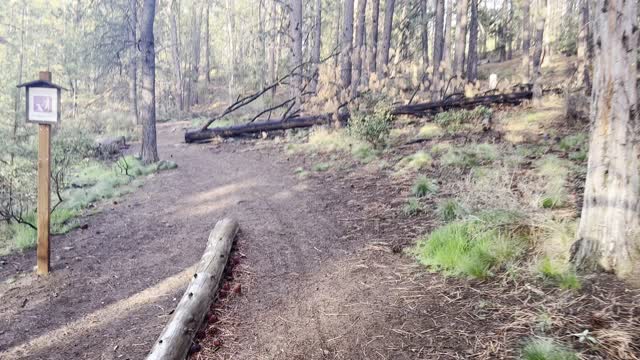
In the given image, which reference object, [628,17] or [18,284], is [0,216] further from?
[628,17]

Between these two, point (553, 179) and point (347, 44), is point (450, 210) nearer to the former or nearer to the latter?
point (553, 179)

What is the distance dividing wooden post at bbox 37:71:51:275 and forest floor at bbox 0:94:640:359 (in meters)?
0.30

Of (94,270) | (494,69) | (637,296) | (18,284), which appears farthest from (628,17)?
(494,69)

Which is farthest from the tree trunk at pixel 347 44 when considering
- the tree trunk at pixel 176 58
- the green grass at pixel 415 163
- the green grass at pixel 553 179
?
the tree trunk at pixel 176 58

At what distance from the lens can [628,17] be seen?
10.5 feet

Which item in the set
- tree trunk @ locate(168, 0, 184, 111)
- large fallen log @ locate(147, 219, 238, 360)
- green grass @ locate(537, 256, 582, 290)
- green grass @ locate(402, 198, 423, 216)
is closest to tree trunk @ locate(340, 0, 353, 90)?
green grass @ locate(402, 198, 423, 216)

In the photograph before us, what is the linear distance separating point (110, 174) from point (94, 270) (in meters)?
6.15

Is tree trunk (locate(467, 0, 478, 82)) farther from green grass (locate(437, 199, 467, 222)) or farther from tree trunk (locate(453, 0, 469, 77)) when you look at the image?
green grass (locate(437, 199, 467, 222))

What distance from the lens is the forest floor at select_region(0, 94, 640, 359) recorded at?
10.3 feet

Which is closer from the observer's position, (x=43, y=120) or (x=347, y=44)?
(x=43, y=120)

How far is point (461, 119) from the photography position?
38.5 ft

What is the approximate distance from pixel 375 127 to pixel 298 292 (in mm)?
6597

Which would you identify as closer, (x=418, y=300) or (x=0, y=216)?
(x=418, y=300)

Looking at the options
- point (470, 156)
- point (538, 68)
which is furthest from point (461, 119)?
point (470, 156)
